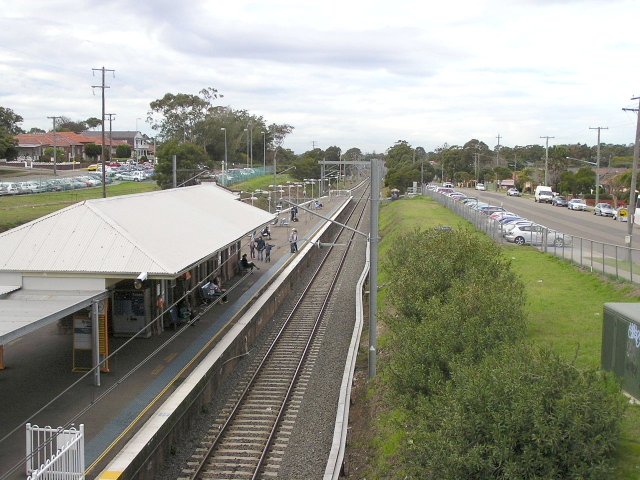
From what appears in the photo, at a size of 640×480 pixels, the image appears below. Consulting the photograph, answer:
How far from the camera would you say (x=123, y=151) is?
14062 cm

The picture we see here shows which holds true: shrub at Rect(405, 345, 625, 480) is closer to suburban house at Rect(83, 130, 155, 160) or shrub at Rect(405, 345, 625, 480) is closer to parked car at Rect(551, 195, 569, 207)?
parked car at Rect(551, 195, 569, 207)

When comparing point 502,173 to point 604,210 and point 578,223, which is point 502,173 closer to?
point 604,210

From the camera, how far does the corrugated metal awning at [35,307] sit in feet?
41.5

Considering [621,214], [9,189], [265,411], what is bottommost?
[265,411]

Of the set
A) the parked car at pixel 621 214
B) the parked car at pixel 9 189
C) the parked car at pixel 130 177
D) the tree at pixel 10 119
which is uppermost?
the tree at pixel 10 119

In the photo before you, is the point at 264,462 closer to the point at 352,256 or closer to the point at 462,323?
the point at 462,323

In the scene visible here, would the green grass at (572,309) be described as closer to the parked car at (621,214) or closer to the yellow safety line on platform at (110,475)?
the yellow safety line on platform at (110,475)

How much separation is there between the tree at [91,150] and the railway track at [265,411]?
98120mm

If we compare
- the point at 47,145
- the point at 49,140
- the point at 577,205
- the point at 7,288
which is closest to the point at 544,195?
the point at 577,205

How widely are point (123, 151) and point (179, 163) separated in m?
80.6

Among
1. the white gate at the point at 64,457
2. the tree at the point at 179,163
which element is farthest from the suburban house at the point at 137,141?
the white gate at the point at 64,457

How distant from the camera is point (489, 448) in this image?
7.69 meters

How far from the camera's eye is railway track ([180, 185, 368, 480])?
13.2m

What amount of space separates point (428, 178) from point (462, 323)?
102 meters
